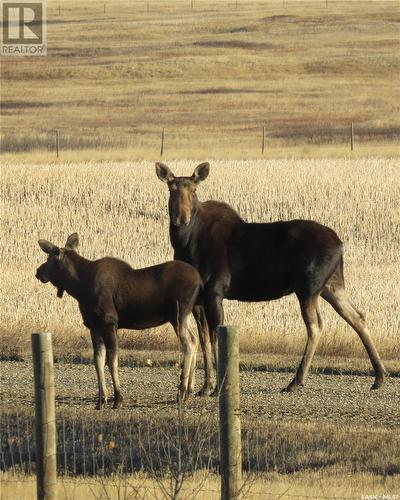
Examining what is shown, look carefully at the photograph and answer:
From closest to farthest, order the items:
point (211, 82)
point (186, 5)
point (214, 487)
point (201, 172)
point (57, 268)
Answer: point (214, 487), point (57, 268), point (201, 172), point (211, 82), point (186, 5)

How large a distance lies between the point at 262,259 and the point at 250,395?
4.64ft

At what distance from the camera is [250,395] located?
14.6 metres

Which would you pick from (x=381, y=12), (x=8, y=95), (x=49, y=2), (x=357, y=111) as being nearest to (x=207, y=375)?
(x=357, y=111)

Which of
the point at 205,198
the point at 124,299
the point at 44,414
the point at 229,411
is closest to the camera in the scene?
the point at 229,411

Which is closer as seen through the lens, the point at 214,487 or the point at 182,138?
the point at 214,487

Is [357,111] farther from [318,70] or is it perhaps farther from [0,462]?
[0,462]

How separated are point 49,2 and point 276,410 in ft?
391

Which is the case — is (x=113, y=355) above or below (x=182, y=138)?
below

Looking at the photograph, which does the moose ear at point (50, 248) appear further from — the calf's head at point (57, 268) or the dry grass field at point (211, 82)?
the dry grass field at point (211, 82)

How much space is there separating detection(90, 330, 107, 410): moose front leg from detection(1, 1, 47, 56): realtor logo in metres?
79.5

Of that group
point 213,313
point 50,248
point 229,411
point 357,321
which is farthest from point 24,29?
point 229,411

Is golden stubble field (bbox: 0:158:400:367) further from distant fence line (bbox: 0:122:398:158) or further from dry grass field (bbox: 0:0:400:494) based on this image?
distant fence line (bbox: 0:122:398:158)

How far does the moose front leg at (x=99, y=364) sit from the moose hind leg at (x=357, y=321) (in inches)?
108

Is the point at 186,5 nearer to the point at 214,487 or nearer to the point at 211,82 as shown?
the point at 211,82
